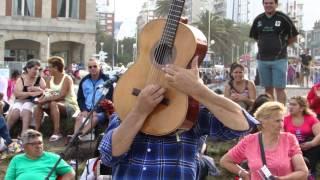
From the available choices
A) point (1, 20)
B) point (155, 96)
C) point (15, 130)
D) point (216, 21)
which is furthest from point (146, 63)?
point (216, 21)

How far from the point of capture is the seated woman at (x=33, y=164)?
19.0 ft

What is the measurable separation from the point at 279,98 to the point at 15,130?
4.11m

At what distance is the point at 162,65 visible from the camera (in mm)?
2547

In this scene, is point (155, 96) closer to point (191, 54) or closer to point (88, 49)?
point (191, 54)

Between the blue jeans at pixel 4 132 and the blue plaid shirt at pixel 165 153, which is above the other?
the blue plaid shirt at pixel 165 153

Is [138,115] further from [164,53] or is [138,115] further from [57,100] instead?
[57,100]

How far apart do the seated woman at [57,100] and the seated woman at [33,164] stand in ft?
9.25

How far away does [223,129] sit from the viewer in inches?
103

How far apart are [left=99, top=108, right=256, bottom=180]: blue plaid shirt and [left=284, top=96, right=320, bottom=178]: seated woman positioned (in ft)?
13.4

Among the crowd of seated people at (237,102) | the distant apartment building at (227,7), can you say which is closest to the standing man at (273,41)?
the crowd of seated people at (237,102)

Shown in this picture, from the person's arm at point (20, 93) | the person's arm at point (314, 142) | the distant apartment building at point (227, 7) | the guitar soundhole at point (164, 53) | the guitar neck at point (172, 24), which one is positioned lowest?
the person's arm at point (314, 142)

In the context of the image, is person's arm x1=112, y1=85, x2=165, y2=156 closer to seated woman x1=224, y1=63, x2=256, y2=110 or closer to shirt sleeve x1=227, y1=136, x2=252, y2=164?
shirt sleeve x1=227, y1=136, x2=252, y2=164

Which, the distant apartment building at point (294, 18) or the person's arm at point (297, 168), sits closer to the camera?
the person's arm at point (297, 168)

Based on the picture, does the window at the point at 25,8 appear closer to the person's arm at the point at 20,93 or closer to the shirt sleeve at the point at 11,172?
the person's arm at the point at 20,93
